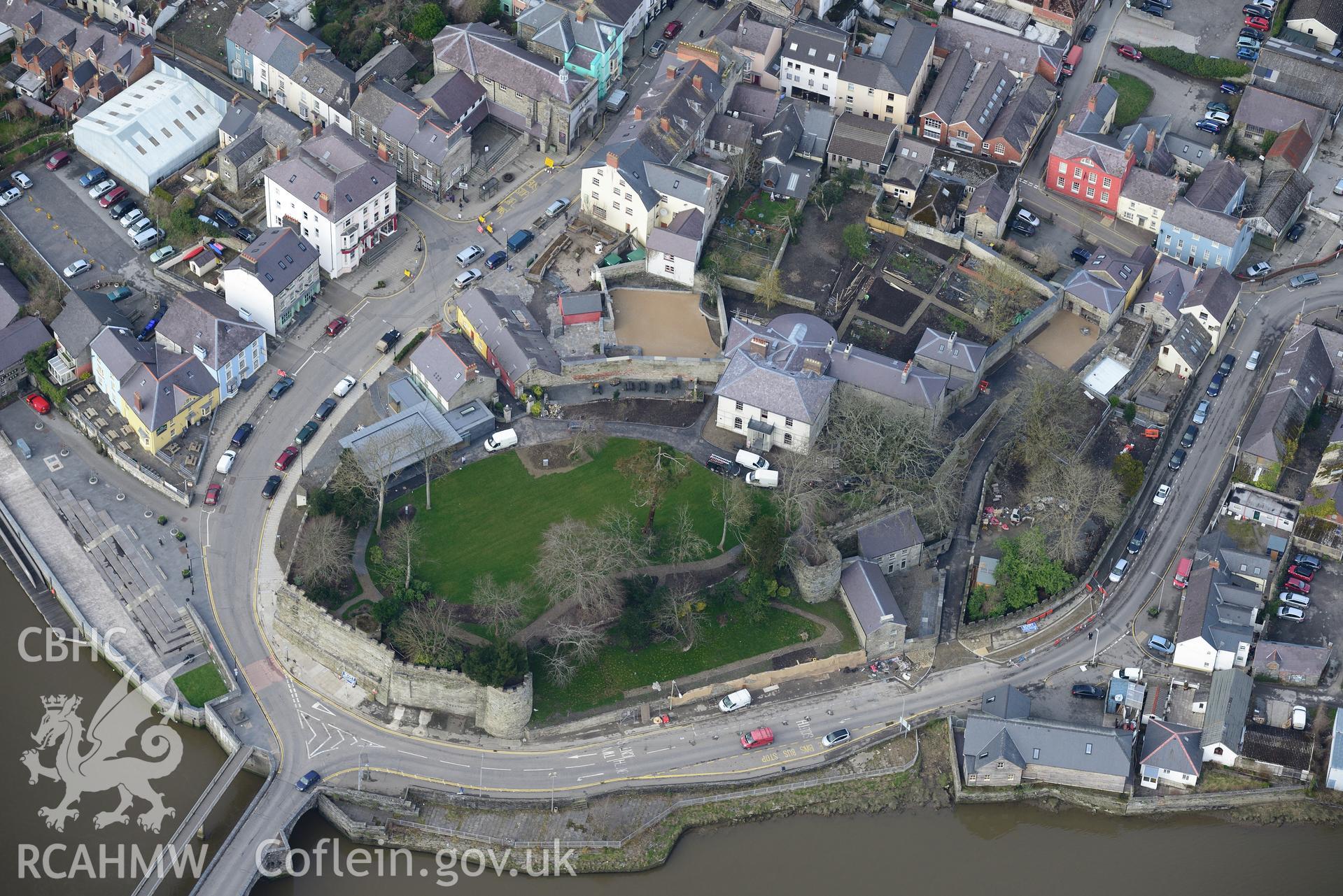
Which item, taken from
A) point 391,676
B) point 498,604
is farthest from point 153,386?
point 498,604

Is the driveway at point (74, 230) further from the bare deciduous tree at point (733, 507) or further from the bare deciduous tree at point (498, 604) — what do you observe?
the bare deciduous tree at point (733, 507)

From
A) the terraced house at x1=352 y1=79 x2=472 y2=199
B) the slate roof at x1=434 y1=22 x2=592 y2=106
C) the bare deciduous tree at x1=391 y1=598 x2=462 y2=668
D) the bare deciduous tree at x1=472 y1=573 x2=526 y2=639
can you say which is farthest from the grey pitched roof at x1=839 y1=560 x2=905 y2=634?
the slate roof at x1=434 y1=22 x2=592 y2=106

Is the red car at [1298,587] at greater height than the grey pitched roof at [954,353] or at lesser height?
lesser

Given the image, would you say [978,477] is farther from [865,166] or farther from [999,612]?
[865,166]

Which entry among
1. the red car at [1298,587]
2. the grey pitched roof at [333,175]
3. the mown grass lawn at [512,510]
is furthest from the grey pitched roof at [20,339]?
the red car at [1298,587]

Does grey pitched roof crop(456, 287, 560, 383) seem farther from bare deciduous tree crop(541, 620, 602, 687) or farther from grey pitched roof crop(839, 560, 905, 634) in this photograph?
grey pitched roof crop(839, 560, 905, 634)

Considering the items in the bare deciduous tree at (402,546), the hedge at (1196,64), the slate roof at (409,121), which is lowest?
the bare deciduous tree at (402,546)
